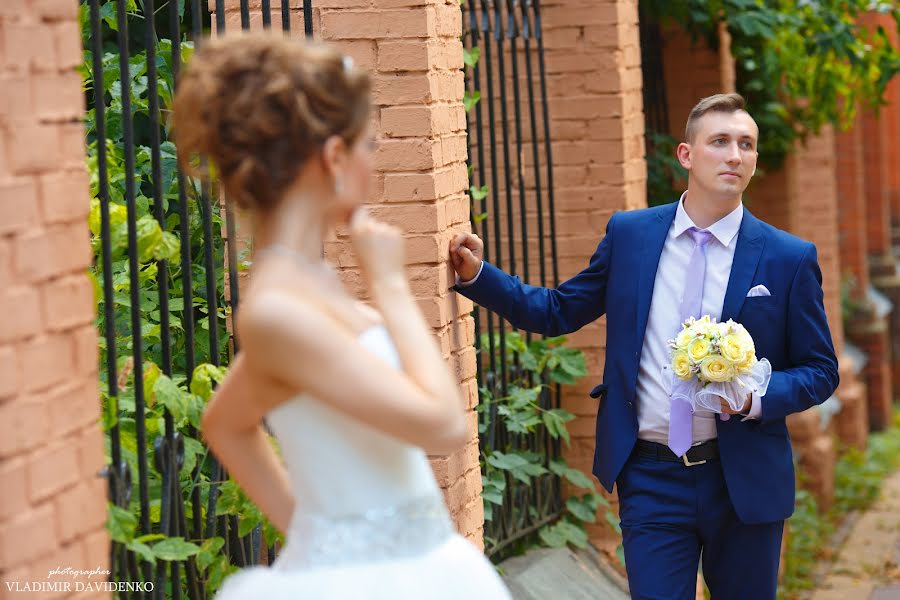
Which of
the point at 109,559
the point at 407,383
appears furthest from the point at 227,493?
the point at 407,383

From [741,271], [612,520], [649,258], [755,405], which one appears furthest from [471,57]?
[612,520]

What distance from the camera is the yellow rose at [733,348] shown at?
3.69 m

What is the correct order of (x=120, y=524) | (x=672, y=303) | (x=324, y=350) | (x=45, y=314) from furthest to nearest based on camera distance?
1. (x=672, y=303)
2. (x=120, y=524)
3. (x=45, y=314)
4. (x=324, y=350)

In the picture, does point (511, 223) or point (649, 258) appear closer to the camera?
point (649, 258)

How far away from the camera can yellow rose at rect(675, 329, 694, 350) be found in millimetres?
3791

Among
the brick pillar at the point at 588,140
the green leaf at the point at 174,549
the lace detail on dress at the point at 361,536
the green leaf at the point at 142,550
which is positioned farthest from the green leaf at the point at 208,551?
the brick pillar at the point at 588,140

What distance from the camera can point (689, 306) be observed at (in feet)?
13.2

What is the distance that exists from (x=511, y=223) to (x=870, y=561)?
4.00 meters

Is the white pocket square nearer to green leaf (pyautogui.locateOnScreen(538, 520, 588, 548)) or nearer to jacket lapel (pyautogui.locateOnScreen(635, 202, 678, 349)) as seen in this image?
jacket lapel (pyautogui.locateOnScreen(635, 202, 678, 349))

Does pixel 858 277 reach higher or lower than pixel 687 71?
lower

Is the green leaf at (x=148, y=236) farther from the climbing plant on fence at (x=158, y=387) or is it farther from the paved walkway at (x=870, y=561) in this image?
the paved walkway at (x=870, y=561)

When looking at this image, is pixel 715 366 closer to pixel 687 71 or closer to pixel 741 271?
pixel 741 271

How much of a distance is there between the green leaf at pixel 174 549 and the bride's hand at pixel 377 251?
1214 millimetres

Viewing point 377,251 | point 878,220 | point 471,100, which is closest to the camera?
point 377,251
